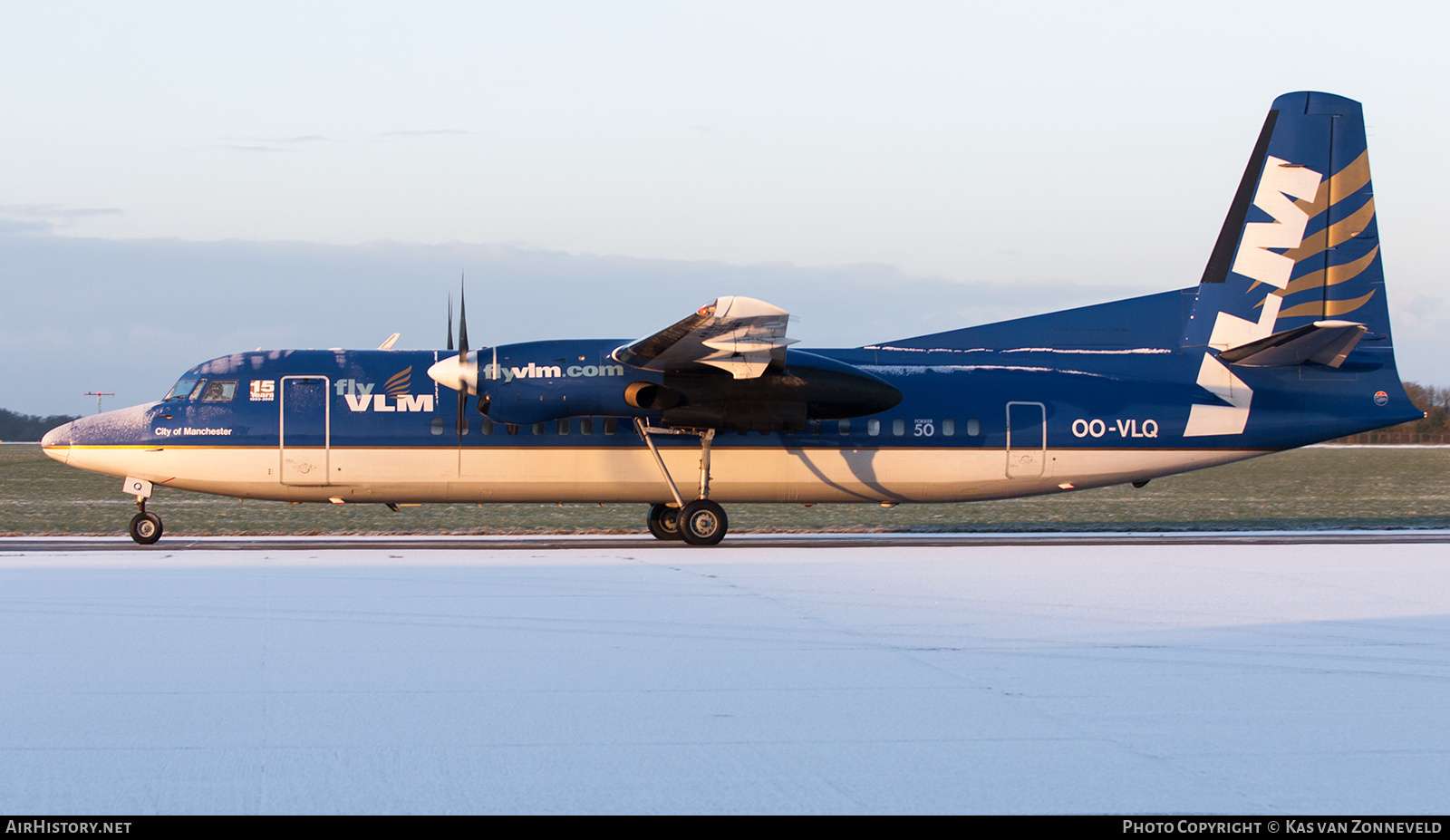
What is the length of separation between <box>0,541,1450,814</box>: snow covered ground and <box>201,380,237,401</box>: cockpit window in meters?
5.74

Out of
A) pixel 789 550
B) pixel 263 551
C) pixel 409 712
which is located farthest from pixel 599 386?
pixel 409 712

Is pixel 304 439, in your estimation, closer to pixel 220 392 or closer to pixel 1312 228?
pixel 220 392

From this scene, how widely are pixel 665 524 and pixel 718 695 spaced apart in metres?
12.8

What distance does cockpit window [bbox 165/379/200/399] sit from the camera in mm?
18453

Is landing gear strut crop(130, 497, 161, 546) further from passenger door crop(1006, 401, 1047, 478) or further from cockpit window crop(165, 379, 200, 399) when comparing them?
passenger door crop(1006, 401, 1047, 478)

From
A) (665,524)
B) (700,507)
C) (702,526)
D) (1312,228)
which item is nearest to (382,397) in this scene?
(665,524)

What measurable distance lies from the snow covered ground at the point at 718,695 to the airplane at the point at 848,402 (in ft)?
17.0

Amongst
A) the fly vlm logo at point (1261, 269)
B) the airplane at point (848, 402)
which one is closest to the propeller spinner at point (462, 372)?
the airplane at point (848, 402)

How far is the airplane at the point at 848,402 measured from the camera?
17.8 meters

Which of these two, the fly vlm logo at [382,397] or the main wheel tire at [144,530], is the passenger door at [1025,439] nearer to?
the fly vlm logo at [382,397]

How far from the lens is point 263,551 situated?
17047 mm
